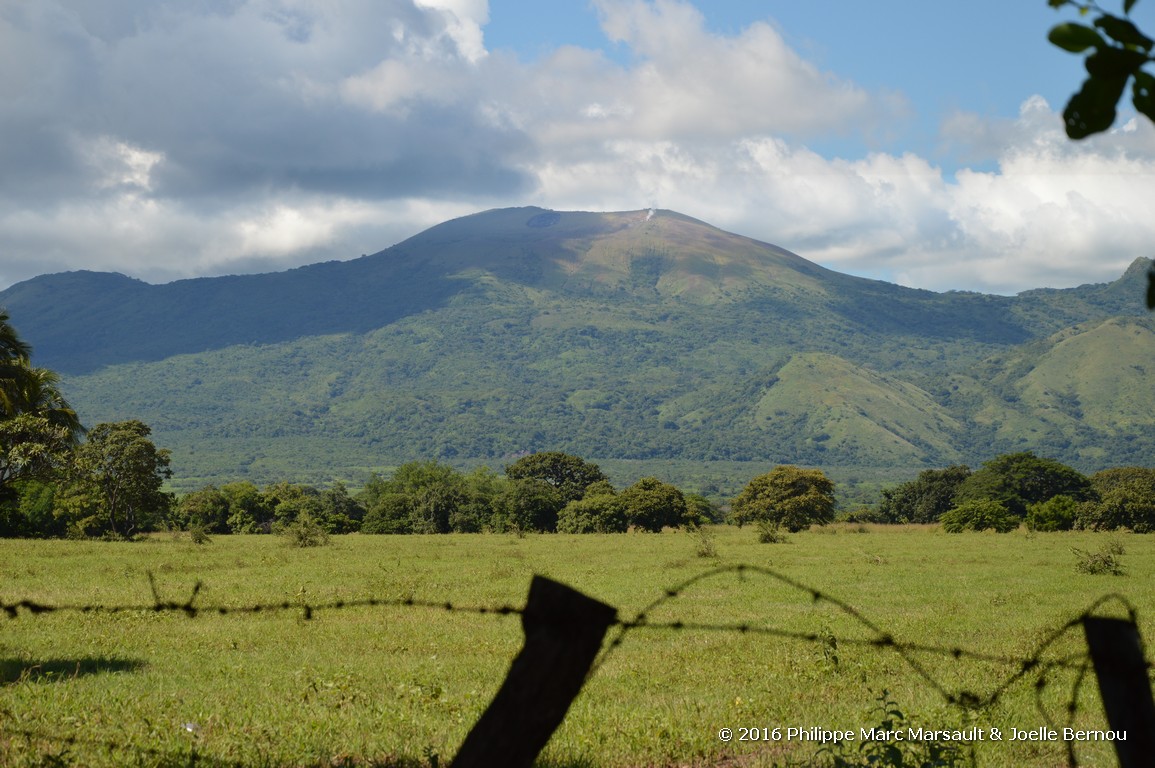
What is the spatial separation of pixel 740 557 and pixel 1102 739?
20773mm

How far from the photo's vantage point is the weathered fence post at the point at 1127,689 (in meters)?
3.14

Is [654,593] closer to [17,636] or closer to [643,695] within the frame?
[643,695]

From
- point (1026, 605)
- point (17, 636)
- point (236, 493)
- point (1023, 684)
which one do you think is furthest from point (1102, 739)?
point (236, 493)

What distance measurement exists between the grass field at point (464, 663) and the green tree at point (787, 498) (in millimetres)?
41950

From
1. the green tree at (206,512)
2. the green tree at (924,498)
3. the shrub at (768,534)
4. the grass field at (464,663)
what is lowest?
the green tree at (924,498)

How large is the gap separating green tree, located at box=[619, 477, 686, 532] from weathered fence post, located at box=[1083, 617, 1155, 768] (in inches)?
2086

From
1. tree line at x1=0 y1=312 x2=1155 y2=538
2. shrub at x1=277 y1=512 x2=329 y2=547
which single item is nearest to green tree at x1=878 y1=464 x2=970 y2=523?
tree line at x1=0 y1=312 x2=1155 y2=538

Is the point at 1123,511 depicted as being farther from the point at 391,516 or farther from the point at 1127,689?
the point at 1127,689

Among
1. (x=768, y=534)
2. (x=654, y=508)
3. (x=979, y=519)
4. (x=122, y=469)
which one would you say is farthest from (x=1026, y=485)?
(x=122, y=469)

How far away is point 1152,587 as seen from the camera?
20.9m

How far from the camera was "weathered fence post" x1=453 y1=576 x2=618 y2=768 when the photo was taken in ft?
10.2

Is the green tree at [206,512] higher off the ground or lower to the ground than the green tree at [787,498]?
higher

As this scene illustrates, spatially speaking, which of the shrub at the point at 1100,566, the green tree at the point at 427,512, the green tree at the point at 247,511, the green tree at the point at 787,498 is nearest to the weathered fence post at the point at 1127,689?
the shrub at the point at 1100,566

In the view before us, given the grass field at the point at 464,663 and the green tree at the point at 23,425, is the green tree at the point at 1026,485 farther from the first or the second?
the green tree at the point at 23,425
